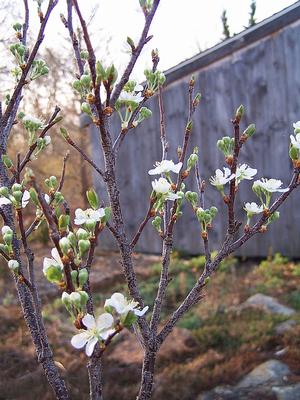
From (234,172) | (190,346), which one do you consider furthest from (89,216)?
(190,346)

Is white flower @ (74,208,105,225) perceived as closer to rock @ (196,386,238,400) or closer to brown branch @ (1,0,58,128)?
brown branch @ (1,0,58,128)

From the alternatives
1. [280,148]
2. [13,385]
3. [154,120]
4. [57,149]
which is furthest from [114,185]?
[57,149]

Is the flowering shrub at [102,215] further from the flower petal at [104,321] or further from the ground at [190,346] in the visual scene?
the ground at [190,346]

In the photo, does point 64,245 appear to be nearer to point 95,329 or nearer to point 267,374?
point 95,329

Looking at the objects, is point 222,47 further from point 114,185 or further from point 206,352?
point 114,185

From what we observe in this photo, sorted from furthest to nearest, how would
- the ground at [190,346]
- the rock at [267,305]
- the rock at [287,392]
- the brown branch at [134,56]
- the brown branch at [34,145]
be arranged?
the rock at [267,305]
the ground at [190,346]
the rock at [287,392]
the brown branch at [34,145]
the brown branch at [134,56]

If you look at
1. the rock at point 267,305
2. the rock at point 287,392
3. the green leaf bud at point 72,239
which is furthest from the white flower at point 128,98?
the rock at point 267,305
